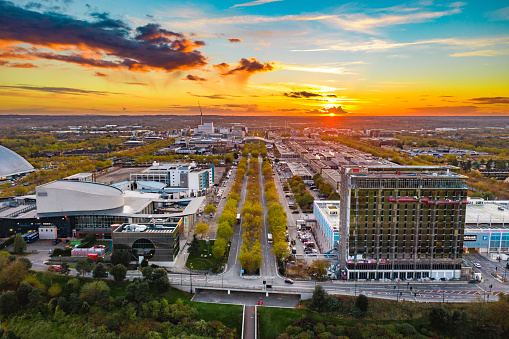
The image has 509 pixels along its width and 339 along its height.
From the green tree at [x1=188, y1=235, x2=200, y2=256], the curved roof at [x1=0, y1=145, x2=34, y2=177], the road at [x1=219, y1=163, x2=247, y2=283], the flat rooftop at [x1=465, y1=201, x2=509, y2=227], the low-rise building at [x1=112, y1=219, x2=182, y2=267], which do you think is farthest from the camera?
the curved roof at [x1=0, y1=145, x2=34, y2=177]

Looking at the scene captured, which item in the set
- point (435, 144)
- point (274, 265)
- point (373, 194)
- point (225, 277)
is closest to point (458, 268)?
point (373, 194)

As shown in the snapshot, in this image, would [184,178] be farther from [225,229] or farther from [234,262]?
[234,262]

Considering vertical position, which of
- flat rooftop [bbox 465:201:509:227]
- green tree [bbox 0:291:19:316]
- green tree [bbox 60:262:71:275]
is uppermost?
flat rooftop [bbox 465:201:509:227]

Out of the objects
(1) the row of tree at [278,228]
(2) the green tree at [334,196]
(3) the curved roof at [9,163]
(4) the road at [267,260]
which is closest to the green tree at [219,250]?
(4) the road at [267,260]

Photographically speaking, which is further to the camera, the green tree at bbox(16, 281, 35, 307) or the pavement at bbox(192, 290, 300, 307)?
the pavement at bbox(192, 290, 300, 307)

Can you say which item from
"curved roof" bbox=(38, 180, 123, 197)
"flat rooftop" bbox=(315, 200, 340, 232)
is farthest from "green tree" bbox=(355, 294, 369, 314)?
"curved roof" bbox=(38, 180, 123, 197)

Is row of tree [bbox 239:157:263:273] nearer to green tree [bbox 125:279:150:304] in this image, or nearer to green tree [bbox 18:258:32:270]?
green tree [bbox 125:279:150:304]
